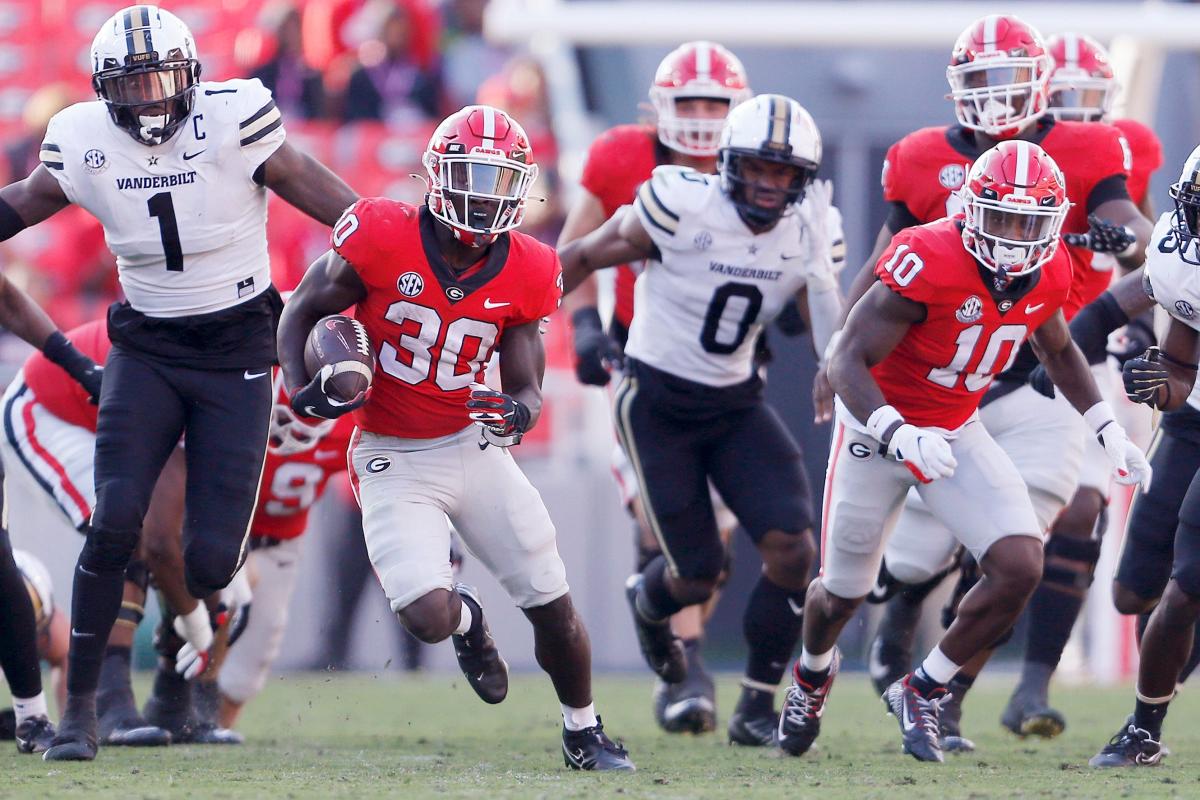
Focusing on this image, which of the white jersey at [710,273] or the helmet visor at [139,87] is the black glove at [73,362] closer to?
the helmet visor at [139,87]

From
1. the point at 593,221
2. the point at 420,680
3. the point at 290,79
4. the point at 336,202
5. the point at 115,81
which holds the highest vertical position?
the point at 115,81

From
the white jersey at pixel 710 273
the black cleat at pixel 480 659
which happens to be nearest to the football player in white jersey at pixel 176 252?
the black cleat at pixel 480 659

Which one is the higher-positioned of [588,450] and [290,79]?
[290,79]

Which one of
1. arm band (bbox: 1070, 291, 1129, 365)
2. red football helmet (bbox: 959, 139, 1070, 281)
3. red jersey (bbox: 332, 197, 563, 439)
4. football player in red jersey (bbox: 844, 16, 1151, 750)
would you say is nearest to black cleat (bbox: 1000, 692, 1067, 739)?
football player in red jersey (bbox: 844, 16, 1151, 750)

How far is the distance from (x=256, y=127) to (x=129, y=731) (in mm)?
A: 1907

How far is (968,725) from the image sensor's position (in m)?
7.16

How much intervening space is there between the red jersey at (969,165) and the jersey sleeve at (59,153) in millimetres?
2523

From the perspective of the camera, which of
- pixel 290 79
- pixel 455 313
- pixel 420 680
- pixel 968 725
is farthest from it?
pixel 290 79

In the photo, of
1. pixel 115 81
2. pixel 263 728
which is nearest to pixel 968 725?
pixel 263 728

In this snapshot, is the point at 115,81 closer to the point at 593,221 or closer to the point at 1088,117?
the point at 593,221

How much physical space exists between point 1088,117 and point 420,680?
434 centimetres

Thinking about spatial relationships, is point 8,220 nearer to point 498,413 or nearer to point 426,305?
point 426,305

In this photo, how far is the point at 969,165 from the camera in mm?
6043

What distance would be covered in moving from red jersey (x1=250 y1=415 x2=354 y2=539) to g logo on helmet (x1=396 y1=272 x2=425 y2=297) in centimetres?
146
